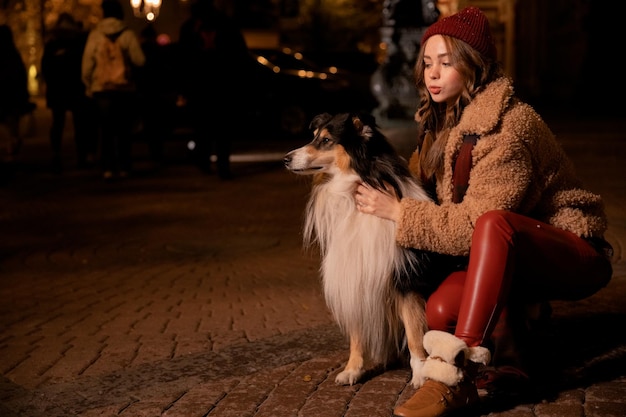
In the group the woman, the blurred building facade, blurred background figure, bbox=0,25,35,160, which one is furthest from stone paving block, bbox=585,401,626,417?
the blurred building facade

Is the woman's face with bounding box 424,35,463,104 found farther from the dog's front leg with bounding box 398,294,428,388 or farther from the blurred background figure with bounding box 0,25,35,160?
the blurred background figure with bounding box 0,25,35,160

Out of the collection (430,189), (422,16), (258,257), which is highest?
(422,16)

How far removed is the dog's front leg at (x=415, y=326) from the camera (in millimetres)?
4166

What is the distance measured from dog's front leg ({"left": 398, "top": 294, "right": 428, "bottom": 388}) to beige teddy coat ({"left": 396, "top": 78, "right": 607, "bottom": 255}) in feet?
1.10

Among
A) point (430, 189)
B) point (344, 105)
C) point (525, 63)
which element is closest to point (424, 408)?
point (430, 189)

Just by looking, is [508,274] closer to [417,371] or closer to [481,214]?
[481,214]

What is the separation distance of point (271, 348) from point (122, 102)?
8.33 metres

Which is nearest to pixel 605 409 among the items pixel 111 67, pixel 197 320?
pixel 197 320

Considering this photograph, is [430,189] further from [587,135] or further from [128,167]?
[587,135]

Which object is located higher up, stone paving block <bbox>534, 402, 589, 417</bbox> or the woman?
the woman

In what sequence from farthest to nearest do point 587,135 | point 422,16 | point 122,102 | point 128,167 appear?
point 422,16, point 587,135, point 128,167, point 122,102

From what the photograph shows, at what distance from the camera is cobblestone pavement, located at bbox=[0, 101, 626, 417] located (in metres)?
4.24

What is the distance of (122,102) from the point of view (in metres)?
12.8

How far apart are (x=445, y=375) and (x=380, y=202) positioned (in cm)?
79
